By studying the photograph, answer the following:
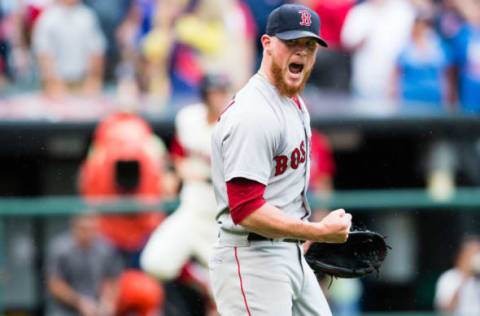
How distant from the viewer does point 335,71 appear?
9234mm

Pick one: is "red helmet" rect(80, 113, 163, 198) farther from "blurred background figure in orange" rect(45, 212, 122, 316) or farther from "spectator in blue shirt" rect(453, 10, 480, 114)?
"spectator in blue shirt" rect(453, 10, 480, 114)

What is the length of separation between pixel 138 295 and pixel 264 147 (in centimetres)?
339

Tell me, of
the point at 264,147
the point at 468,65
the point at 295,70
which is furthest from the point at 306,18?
the point at 468,65

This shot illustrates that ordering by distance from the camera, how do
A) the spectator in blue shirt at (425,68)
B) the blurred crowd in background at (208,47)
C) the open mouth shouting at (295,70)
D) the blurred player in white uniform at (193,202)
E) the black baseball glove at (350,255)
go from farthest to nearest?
1. the spectator in blue shirt at (425,68)
2. the blurred crowd in background at (208,47)
3. the blurred player in white uniform at (193,202)
4. the black baseball glove at (350,255)
5. the open mouth shouting at (295,70)

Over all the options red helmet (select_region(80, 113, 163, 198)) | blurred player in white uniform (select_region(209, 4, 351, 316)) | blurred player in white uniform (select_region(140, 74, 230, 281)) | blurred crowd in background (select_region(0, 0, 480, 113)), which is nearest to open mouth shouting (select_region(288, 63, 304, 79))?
blurred player in white uniform (select_region(209, 4, 351, 316))

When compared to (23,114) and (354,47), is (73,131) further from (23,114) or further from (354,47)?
(354,47)

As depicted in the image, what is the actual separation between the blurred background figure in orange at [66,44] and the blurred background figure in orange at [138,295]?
260 centimetres

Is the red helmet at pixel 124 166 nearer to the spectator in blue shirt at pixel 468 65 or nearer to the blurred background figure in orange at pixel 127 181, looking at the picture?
the blurred background figure in orange at pixel 127 181

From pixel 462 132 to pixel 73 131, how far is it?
11.2ft

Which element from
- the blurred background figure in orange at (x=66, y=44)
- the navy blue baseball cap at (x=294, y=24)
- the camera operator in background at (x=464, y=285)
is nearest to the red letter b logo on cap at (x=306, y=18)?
the navy blue baseball cap at (x=294, y=24)

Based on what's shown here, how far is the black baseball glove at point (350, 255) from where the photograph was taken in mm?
4105

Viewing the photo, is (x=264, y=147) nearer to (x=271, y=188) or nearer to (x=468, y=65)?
(x=271, y=188)

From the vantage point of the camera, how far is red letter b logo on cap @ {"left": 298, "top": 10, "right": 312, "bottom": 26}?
3.67m

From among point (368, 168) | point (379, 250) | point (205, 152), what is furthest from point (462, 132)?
point (379, 250)
